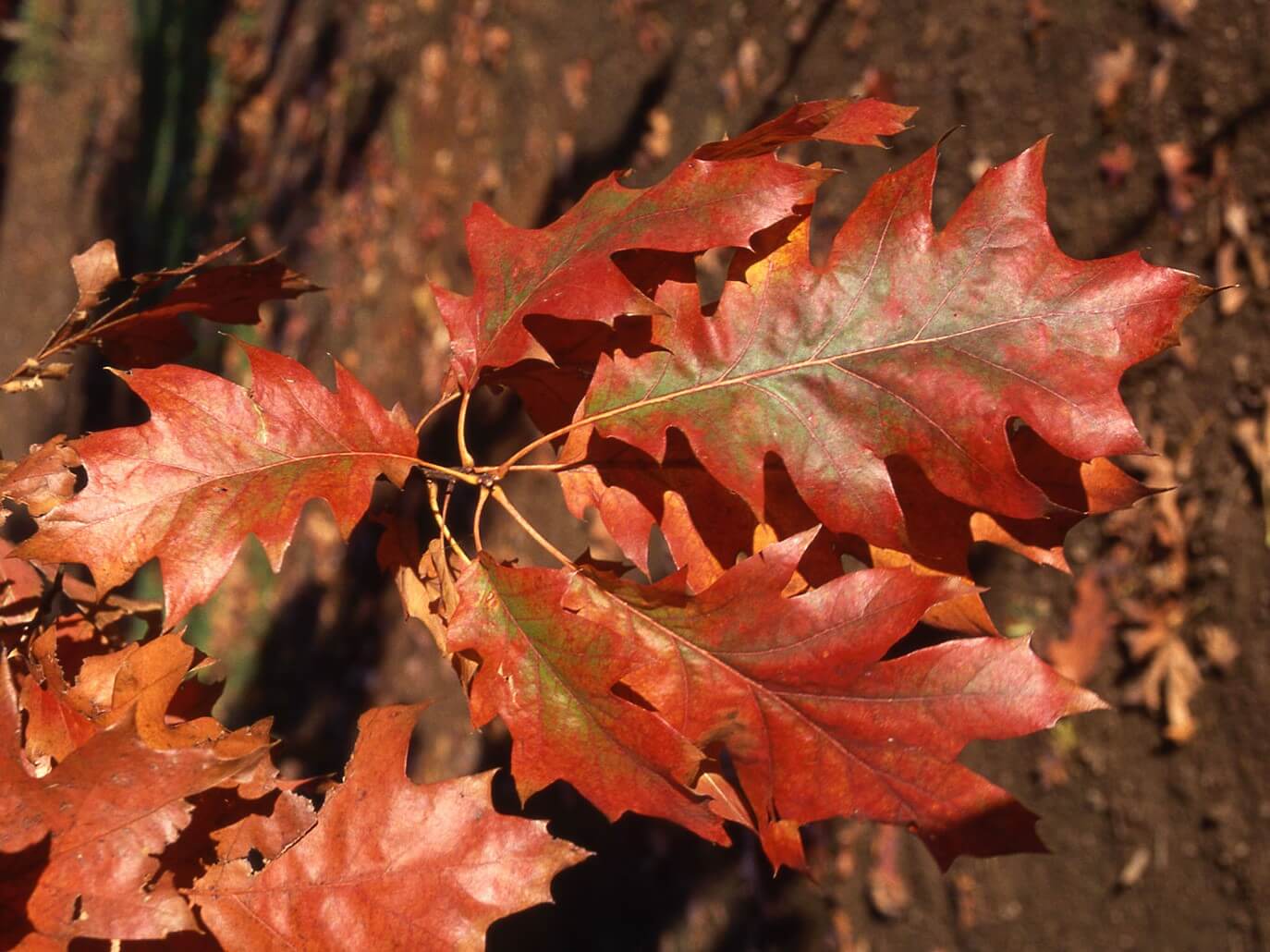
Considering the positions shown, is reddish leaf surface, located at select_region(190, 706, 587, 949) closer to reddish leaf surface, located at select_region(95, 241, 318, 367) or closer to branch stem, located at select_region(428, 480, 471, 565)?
branch stem, located at select_region(428, 480, 471, 565)

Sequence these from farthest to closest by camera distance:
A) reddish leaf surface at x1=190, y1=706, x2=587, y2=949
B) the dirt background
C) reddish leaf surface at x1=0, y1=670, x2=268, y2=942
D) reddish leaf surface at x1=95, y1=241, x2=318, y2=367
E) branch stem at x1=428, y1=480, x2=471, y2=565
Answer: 1. the dirt background
2. reddish leaf surface at x1=95, y1=241, x2=318, y2=367
3. branch stem at x1=428, y1=480, x2=471, y2=565
4. reddish leaf surface at x1=190, y1=706, x2=587, y2=949
5. reddish leaf surface at x1=0, y1=670, x2=268, y2=942

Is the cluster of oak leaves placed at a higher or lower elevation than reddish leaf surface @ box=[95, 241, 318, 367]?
lower

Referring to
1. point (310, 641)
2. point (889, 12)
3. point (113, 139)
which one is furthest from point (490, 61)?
point (113, 139)

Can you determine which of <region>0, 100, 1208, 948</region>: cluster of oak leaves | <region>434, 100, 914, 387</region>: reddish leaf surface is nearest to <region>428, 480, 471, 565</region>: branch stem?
<region>0, 100, 1208, 948</region>: cluster of oak leaves

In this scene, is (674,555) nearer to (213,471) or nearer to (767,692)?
(767,692)

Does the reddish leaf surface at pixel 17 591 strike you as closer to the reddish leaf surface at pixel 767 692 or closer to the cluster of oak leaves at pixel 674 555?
the cluster of oak leaves at pixel 674 555

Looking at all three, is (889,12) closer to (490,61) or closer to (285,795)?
(490,61)

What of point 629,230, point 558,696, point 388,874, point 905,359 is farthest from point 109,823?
point 905,359
